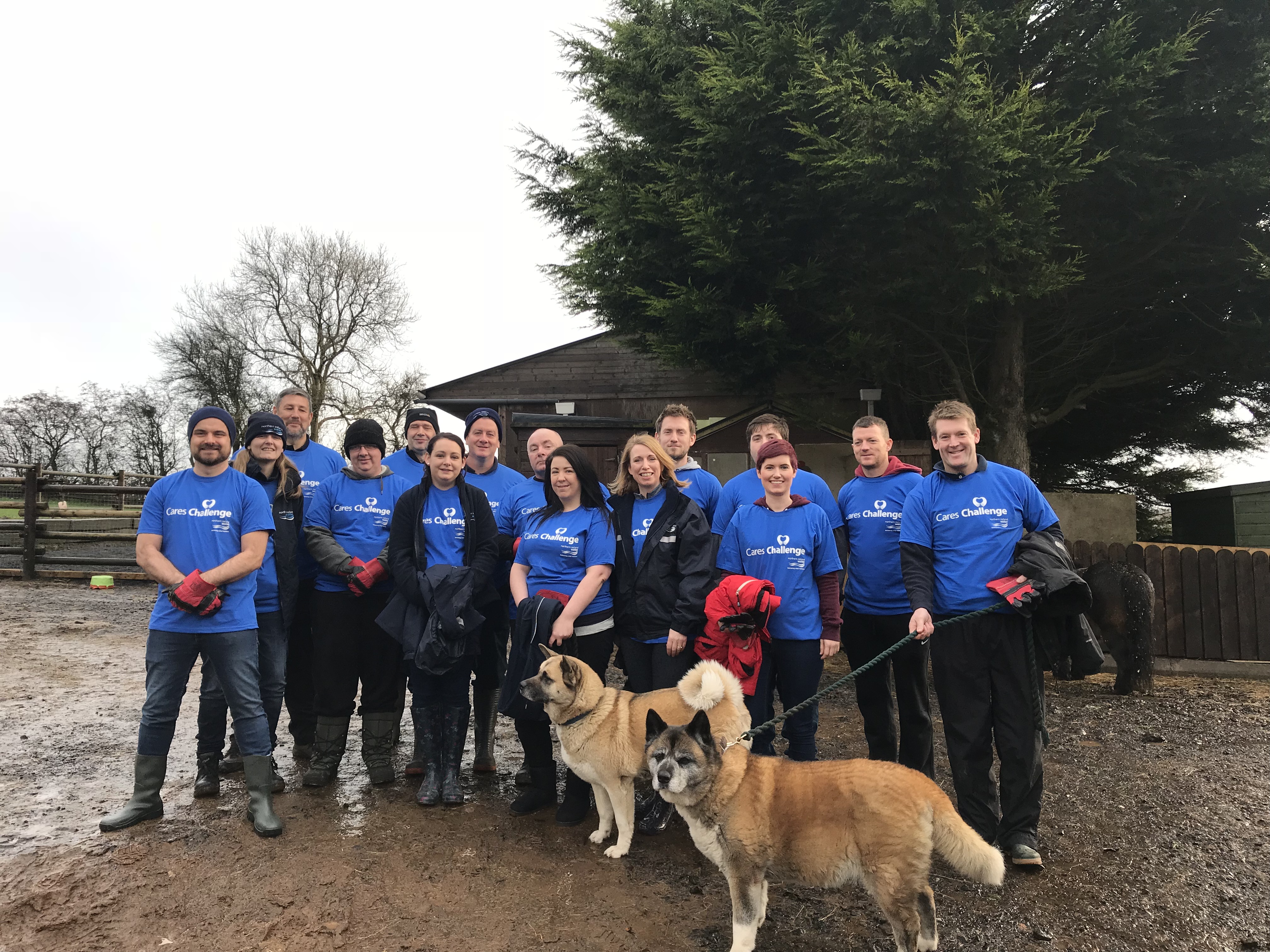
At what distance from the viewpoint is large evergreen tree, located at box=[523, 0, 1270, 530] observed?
335 inches

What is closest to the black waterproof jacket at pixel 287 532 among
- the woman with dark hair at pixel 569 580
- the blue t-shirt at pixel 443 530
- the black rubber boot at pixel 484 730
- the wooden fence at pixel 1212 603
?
the blue t-shirt at pixel 443 530

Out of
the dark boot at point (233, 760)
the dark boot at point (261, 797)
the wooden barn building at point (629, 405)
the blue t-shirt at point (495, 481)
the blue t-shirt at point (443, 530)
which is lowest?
the dark boot at point (233, 760)

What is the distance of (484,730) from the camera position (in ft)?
17.6

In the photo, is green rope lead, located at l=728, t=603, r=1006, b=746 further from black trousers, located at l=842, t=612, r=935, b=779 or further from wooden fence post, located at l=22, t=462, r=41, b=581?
wooden fence post, located at l=22, t=462, r=41, b=581

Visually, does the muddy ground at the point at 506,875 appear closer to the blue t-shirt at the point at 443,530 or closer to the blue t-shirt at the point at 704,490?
the blue t-shirt at the point at 443,530

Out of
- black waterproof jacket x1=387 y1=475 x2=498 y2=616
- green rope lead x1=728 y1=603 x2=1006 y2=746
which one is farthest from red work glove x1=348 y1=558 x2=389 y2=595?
green rope lead x1=728 y1=603 x2=1006 y2=746

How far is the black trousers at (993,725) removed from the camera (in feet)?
12.2

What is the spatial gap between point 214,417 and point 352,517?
3.42 feet

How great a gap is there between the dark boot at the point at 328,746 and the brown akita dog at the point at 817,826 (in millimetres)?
2667

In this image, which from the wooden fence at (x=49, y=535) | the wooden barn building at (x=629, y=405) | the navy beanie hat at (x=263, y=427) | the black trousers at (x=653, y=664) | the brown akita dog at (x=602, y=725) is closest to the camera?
the brown akita dog at (x=602, y=725)

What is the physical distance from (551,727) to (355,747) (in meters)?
1.81

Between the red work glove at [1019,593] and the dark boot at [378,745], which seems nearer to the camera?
the red work glove at [1019,593]

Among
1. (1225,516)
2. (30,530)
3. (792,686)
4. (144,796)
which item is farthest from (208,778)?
(1225,516)

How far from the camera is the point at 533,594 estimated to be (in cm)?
455
